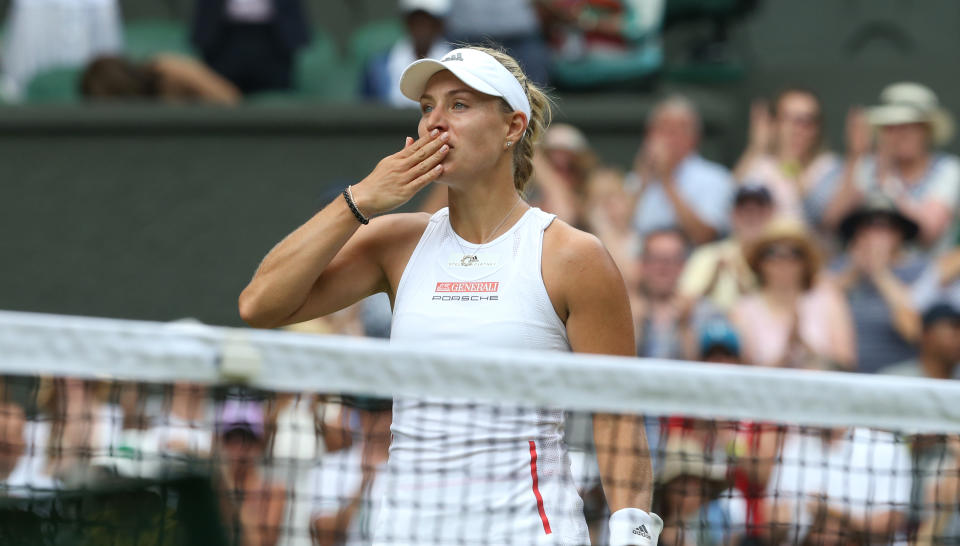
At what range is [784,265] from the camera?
727 centimetres

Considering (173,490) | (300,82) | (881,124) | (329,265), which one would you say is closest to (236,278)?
(300,82)

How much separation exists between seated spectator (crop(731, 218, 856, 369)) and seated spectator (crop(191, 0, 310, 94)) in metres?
3.56

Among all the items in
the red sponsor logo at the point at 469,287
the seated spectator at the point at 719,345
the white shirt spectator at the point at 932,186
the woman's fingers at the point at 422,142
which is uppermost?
the white shirt spectator at the point at 932,186

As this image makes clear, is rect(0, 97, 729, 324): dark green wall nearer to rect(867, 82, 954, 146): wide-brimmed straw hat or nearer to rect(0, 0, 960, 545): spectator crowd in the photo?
rect(0, 0, 960, 545): spectator crowd

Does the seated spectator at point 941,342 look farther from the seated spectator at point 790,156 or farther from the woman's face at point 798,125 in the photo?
the woman's face at point 798,125

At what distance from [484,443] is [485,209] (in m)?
0.60

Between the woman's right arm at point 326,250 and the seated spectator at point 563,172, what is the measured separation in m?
4.13

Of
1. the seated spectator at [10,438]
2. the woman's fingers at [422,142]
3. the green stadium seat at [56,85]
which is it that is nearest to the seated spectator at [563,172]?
the green stadium seat at [56,85]

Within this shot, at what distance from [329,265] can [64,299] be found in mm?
5491

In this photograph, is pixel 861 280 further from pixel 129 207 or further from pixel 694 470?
pixel 129 207

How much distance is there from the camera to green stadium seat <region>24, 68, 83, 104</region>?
945cm

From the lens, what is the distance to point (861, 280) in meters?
7.43

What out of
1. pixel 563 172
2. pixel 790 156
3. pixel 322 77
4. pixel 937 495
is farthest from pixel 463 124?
pixel 322 77

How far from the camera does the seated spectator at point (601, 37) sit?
9.01 meters
